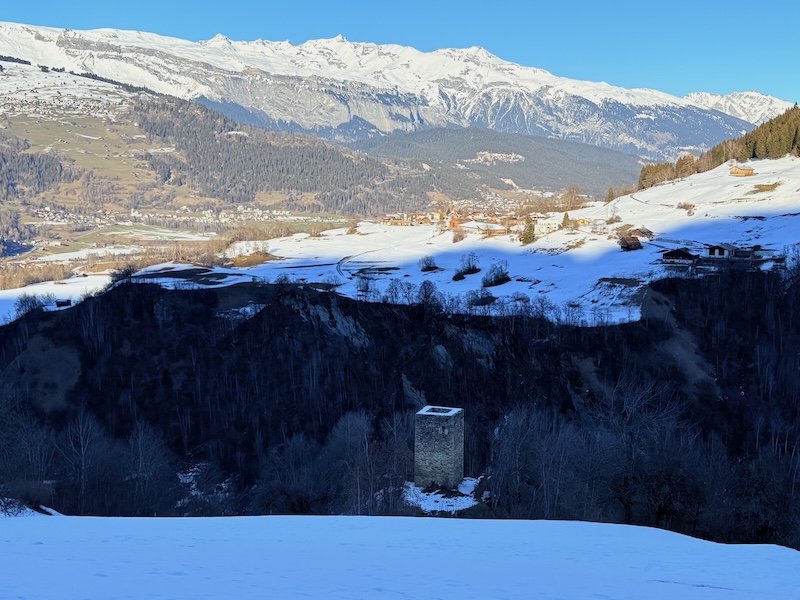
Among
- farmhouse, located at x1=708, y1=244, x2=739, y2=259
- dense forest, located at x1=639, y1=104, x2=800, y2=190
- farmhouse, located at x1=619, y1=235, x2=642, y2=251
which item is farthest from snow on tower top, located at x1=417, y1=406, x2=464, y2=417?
dense forest, located at x1=639, y1=104, x2=800, y2=190

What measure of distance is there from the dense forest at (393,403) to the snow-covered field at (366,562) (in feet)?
40.6

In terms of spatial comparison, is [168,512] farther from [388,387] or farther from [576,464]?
[388,387]

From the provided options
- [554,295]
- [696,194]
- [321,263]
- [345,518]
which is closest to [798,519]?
[345,518]

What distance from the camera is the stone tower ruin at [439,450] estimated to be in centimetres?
3044

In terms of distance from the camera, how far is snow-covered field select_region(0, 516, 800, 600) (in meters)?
10.7

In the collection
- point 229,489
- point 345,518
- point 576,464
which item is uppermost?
point 345,518

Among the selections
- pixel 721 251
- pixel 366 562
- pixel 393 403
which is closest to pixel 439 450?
pixel 366 562

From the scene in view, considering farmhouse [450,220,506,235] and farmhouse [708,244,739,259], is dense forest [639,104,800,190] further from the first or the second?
farmhouse [708,244,739,259]

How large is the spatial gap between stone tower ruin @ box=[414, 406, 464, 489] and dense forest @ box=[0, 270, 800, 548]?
1.66 metres

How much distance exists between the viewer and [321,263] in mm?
97062

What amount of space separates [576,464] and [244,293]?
48.8 metres

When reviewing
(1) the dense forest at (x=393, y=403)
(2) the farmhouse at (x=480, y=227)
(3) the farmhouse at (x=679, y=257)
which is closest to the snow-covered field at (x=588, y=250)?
(3) the farmhouse at (x=679, y=257)

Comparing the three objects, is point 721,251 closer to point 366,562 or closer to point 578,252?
point 578,252

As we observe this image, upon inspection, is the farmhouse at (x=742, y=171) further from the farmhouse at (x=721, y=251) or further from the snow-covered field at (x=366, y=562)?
the snow-covered field at (x=366, y=562)
